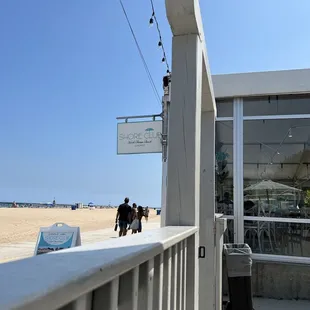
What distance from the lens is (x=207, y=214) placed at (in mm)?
3312

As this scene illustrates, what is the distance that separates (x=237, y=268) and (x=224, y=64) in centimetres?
286

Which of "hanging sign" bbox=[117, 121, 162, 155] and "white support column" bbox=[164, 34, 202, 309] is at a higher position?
"hanging sign" bbox=[117, 121, 162, 155]

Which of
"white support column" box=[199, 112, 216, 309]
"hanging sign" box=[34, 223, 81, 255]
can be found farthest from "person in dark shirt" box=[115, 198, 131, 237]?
"white support column" box=[199, 112, 216, 309]

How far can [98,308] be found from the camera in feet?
2.52

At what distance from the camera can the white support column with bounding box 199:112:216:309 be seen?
3.06 metres

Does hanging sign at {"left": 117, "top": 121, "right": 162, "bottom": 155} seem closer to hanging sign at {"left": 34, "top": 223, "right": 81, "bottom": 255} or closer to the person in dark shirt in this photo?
hanging sign at {"left": 34, "top": 223, "right": 81, "bottom": 255}

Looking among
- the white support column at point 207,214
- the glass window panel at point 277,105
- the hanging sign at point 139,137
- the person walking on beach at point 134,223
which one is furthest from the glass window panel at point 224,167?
the person walking on beach at point 134,223

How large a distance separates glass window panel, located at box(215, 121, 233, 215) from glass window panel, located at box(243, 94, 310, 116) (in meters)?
0.38

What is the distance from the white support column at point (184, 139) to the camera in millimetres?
1946

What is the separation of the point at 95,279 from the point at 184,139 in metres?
1.40

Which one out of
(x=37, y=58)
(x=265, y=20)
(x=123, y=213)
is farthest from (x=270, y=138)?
(x=37, y=58)

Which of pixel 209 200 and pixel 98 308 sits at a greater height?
pixel 209 200

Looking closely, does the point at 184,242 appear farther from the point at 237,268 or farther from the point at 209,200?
the point at 237,268

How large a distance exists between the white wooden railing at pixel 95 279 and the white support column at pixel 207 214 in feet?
5.54
